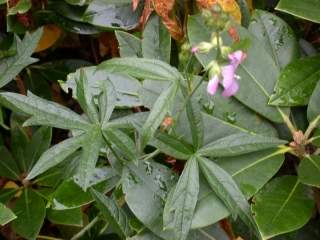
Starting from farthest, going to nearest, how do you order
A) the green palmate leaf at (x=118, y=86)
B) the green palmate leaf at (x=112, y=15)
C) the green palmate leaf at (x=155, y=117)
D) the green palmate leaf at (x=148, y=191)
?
the green palmate leaf at (x=112, y=15) → the green palmate leaf at (x=118, y=86) → the green palmate leaf at (x=148, y=191) → the green palmate leaf at (x=155, y=117)

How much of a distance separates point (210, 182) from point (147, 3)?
1.25 ft

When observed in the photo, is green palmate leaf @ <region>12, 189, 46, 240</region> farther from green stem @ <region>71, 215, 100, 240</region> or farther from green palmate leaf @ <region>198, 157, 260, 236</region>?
green palmate leaf @ <region>198, 157, 260, 236</region>

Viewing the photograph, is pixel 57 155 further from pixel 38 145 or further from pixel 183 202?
pixel 38 145

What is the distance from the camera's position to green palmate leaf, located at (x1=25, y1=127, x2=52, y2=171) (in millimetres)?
1240

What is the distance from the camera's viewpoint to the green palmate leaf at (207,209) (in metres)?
0.91

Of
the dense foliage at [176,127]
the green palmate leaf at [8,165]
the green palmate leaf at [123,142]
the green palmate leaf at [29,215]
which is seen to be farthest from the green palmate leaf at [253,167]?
the green palmate leaf at [8,165]

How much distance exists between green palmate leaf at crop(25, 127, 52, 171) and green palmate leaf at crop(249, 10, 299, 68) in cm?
44

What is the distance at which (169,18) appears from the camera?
1.11 metres

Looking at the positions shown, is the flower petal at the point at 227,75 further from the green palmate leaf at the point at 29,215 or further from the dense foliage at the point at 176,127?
the green palmate leaf at the point at 29,215

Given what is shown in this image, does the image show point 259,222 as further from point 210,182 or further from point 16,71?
point 16,71

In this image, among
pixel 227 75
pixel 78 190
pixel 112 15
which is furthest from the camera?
pixel 112 15

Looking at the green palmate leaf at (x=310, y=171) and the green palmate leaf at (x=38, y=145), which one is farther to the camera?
the green palmate leaf at (x=38, y=145)

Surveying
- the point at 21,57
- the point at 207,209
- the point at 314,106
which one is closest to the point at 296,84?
the point at 314,106

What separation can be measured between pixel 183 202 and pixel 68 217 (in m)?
0.33
